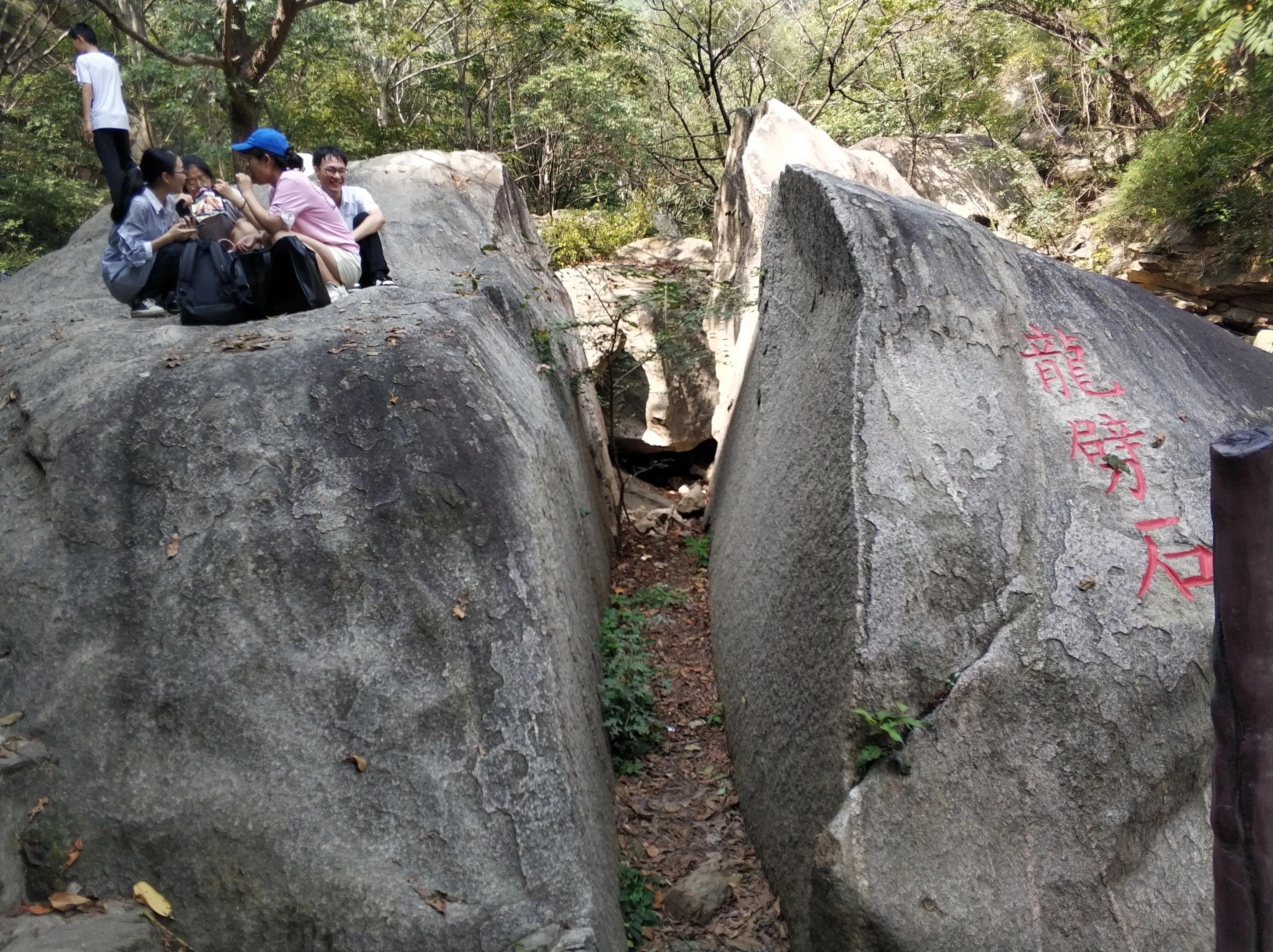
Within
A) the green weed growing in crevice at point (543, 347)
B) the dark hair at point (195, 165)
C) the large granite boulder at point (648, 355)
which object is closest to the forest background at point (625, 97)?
the large granite boulder at point (648, 355)

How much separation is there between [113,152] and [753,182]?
5822 millimetres

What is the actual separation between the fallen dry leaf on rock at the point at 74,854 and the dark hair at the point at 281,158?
379 cm

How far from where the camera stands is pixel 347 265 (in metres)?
5.14

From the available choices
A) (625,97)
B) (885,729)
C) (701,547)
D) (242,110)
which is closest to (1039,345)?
(885,729)

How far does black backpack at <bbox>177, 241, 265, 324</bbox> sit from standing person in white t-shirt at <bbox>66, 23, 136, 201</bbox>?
6.39 feet

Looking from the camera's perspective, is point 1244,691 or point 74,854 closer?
point 1244,691

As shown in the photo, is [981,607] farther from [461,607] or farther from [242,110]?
[242,110]

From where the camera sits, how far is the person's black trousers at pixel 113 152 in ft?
20.0

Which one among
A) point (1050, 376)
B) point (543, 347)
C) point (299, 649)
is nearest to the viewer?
point (299, 649)

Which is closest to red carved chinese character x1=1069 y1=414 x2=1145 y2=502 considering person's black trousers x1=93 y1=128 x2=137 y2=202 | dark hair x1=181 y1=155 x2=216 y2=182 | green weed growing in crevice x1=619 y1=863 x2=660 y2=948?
green weed growing in crevice x1=619 y1=863 x2=660 y2=948

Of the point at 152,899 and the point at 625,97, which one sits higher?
the point at 625,97

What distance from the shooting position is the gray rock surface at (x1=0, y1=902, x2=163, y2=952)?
2410 millimetres

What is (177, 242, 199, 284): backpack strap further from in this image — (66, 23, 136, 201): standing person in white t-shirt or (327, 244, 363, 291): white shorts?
(66, 23, 136, 201): standing person in white t-shirt

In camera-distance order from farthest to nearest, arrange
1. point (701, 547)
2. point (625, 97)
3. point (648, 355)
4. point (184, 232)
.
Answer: point (625, 97), point (648, 355), point (701, 547), point (184, 232)
